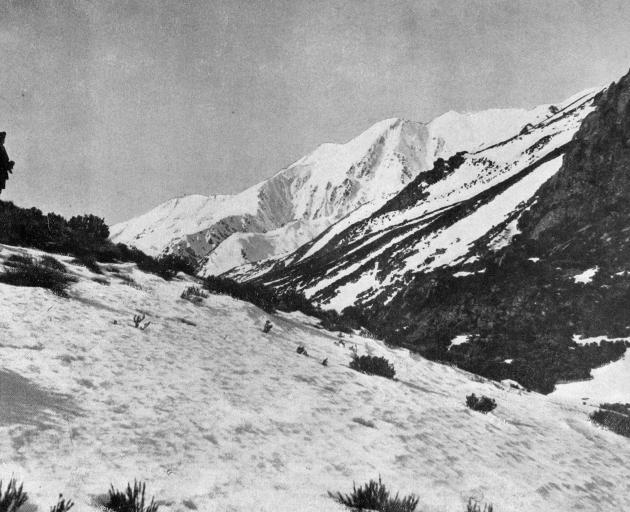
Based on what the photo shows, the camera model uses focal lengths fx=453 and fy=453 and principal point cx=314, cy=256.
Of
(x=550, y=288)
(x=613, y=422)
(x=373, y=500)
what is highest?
(x=550, y=288)

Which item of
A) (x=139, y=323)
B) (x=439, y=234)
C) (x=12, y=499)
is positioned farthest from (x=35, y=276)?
(x=439, y=234)

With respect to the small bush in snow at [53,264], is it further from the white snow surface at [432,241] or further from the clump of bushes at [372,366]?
the white snow surface at [432,241]

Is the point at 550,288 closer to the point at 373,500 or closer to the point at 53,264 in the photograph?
the point at 53,264

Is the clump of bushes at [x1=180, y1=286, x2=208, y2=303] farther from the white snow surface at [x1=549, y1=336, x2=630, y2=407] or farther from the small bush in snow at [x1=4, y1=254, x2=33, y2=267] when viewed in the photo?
the white snow surface at [x1=549, y1=336, x2=630, y2=407]

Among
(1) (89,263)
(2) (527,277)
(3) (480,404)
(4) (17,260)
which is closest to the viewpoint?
(3) (480,404)

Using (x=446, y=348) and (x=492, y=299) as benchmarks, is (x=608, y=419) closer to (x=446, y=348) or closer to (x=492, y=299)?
(x=446, y=348)

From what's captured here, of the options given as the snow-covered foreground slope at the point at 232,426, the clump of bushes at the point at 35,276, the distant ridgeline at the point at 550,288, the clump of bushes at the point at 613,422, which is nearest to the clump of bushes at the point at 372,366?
the snow-covered foreground slope at the point at 232,426
